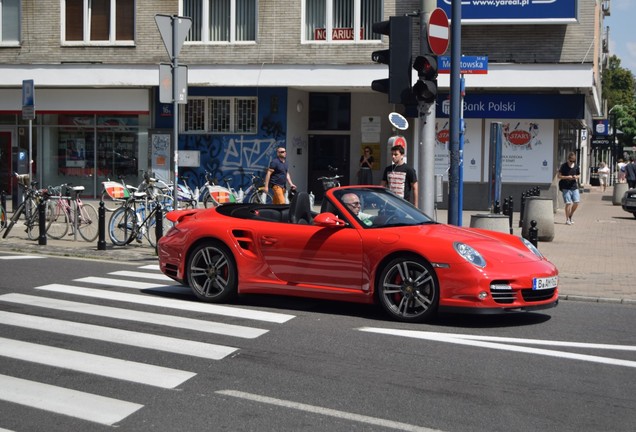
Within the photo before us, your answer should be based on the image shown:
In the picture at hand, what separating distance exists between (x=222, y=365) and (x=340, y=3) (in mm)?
21726

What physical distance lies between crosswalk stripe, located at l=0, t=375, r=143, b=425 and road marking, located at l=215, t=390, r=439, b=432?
706mm

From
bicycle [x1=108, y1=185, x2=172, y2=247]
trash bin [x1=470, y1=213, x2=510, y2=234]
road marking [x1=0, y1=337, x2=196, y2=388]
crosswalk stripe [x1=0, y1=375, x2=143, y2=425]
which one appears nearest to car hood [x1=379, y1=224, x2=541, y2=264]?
road marking [x1=0, y1=337, x2=196, y2=388]

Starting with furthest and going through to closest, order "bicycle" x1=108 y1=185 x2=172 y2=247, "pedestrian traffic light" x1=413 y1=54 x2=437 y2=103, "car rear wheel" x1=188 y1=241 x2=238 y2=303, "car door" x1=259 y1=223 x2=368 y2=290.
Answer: "bicycle" x1=108 y1=185 x2=172 y2=247
"pedestrian traffic light" x1=413 y1=54 x2=437 y2=103
"car rear wheel" x1=188 y1=241 x2=238 y2=303
"car door" x1=259 y1=223 x2=368 y2=290

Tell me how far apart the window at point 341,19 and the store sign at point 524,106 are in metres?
3.01

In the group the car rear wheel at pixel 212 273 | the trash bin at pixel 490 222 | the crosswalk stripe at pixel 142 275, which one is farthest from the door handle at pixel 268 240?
the trash bin at pixel 490 222

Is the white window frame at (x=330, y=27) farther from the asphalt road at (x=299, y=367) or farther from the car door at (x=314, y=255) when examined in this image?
the car door at (x=314, y=255)

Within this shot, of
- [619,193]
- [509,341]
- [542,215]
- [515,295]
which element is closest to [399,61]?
[515,295]

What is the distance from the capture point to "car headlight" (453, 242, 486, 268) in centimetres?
902

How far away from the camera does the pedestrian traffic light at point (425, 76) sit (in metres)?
12.8

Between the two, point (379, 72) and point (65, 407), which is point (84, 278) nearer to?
point (65, 407)

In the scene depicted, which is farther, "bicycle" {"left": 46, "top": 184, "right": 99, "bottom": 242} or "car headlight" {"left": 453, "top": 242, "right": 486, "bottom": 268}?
"bicycle" {"left": 46, "top": 184, "right": 99, "bottom": 242}

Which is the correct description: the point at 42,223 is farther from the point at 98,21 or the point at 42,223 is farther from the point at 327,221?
the point at 98,21

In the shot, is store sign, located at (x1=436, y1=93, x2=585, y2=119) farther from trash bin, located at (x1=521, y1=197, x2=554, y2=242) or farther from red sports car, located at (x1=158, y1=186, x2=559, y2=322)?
red sports car, located at (x1=158, y1=186, x2=559, y2=322)

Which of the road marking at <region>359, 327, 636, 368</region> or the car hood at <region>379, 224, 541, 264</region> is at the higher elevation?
the car hood at <region>379, 224, 541, 264</region>
